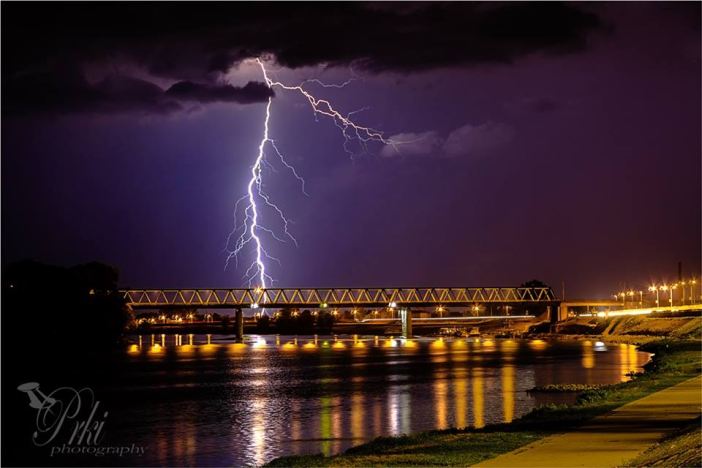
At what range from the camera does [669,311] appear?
16350 cm

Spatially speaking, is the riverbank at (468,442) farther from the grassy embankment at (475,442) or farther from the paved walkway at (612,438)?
the paved walkway at (612,438)

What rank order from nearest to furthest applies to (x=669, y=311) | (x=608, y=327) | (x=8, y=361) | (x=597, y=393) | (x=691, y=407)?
1. (x=691, y=407)
2. (x=597, y=393)
3. (x=8, y=361)
4. (x=669, y=311)
5. (x=608, y=327)

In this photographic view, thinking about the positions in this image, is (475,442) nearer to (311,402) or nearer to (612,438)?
(612,438)

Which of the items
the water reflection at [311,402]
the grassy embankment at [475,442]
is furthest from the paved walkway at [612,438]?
the water reflection at [311,402]

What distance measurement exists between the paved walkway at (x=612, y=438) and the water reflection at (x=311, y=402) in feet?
30.7

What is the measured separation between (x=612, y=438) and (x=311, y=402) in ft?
102

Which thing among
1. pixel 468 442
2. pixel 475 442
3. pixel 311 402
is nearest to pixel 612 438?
pixel 475 442

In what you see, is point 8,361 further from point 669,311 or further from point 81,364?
point 669,311

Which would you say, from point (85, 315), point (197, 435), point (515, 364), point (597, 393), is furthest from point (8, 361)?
point (597, 393)

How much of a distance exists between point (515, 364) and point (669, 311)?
82.5 meters

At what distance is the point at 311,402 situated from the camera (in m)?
55.3

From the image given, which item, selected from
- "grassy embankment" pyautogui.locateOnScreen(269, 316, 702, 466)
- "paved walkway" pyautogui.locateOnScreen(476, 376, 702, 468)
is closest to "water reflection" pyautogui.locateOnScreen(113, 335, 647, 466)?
"grassy embankment" pyautogui.locateOnScreen(269, 316, 702, 466)

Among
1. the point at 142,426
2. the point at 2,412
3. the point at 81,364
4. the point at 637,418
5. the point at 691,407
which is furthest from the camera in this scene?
the point at 81,364

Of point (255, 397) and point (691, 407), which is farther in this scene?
point (255, 397)
